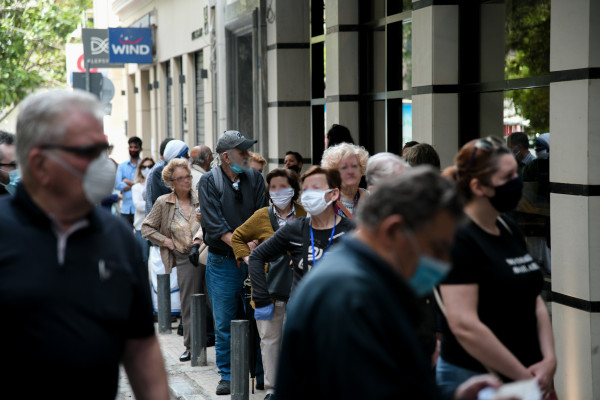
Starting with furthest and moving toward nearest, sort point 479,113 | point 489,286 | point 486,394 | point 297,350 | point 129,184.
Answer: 1. point 129,184
2. point 479,113
3. point 489,286
4. point 486,394
5. point 297,350

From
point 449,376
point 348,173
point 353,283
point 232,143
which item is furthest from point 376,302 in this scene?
point 232,143

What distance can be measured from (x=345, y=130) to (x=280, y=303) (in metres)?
2.56

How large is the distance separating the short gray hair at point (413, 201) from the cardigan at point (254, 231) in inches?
185

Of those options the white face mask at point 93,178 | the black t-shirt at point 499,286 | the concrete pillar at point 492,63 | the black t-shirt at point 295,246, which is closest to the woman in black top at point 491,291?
the black t-shirt at point 499,286

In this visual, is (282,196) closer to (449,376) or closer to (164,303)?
(449,376)

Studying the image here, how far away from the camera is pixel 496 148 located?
4070mm

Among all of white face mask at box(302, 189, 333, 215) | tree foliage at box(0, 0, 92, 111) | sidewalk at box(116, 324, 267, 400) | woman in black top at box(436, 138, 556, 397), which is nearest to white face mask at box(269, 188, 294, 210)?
white face mask at box(302, 189, 333, 215)

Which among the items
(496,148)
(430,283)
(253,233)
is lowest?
(253,233)

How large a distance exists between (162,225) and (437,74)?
304 cm

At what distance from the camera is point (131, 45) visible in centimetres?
2317

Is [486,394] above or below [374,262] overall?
below

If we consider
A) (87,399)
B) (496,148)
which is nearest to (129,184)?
(496,148)

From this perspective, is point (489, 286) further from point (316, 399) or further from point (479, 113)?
point (479, 113)

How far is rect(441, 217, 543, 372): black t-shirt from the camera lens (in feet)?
12.6
